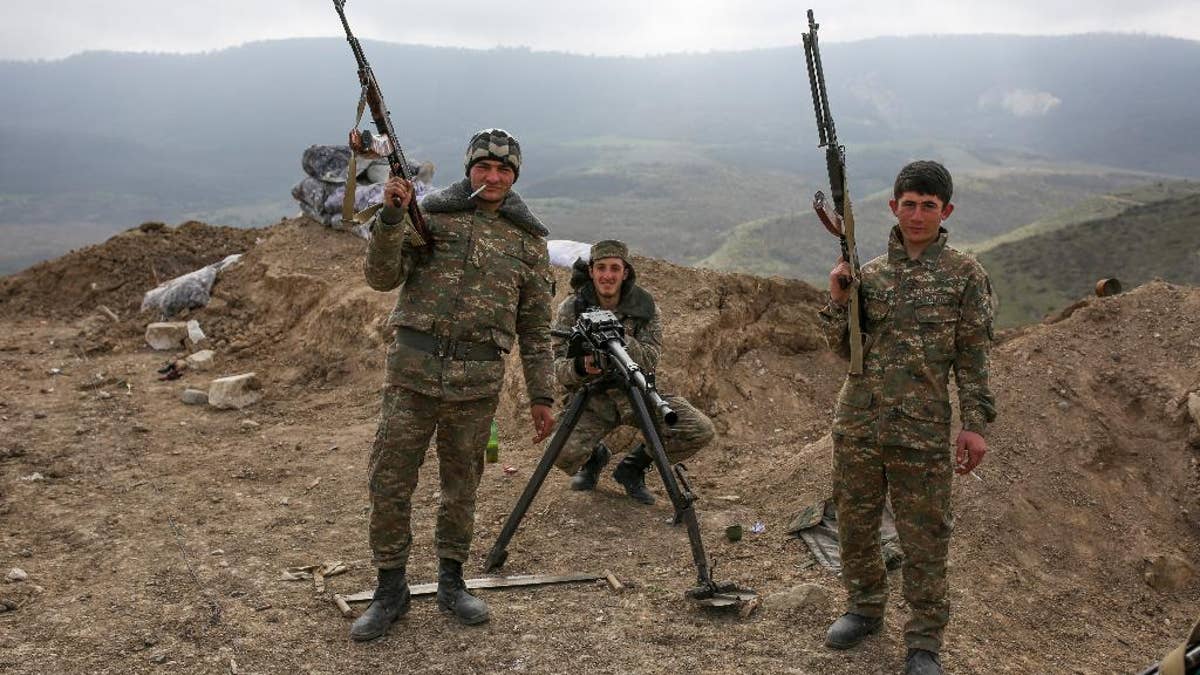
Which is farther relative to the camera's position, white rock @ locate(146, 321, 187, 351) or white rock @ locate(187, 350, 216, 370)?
white rock @ locate(146, 321, 187, 351)

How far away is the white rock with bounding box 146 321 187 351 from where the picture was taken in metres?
11.3

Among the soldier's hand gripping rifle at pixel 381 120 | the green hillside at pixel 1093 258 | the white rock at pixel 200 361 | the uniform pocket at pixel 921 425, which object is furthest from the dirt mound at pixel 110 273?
the green hillside at pixel 1093 258

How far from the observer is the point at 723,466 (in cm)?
768

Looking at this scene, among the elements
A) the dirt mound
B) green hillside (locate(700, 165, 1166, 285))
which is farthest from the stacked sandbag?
green hillside (locate(700, 165, 1166, 285))

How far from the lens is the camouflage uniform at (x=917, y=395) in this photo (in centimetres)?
394

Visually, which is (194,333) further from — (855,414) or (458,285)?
(855,414)

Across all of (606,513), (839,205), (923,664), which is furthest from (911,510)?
(606,513)

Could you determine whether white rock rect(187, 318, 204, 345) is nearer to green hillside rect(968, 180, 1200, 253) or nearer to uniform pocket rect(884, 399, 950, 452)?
uniform pocket rect(884, 399, 950, 452)

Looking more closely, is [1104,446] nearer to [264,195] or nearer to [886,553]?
[886,553]

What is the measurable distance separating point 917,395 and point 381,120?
281 centimetres

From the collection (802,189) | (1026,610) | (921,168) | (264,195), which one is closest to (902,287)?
(921,168)

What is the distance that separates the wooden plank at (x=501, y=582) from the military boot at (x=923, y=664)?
5.97 ft

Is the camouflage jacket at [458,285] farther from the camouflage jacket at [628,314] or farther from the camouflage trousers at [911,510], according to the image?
the camouflage trousers at [911,510]

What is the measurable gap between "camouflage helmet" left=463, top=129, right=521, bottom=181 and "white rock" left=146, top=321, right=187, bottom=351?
27.4 feet
